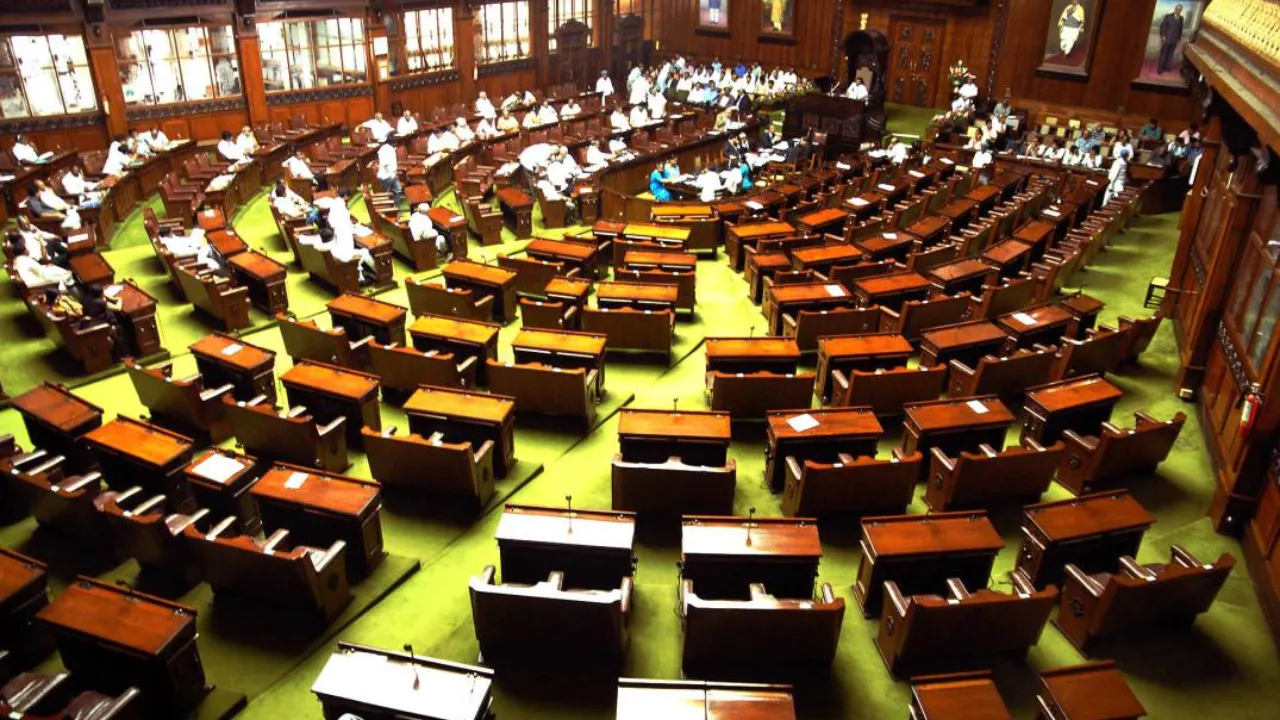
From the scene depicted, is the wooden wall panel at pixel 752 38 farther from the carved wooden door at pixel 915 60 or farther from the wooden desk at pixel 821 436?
the wooden desk at pixel 821 436

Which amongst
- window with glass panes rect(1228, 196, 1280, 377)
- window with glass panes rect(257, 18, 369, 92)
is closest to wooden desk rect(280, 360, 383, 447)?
window with glass panes rect(1228, 196, 1280, 377)

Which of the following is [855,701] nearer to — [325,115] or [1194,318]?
[1194,318]

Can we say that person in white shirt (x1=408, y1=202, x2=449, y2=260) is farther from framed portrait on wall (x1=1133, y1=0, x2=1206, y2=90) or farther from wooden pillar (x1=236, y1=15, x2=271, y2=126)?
framed portrait on wall (x1=1133, y1=0, x2=1206, y2=90)

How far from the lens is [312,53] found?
19.0 m

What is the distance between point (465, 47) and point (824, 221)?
12946 millimetres

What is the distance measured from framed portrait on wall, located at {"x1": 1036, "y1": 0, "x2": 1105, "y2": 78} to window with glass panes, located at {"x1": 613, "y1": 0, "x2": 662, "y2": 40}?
12198 millimetres

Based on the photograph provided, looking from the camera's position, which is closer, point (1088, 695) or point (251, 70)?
point (1088, 695)

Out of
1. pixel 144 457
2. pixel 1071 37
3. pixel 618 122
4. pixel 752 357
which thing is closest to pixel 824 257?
pixel 752 357

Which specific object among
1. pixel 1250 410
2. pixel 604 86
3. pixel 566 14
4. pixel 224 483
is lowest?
pixel 224 483

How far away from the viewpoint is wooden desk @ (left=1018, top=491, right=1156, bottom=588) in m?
5.81

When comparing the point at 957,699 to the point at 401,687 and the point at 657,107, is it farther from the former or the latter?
the point at 657,107

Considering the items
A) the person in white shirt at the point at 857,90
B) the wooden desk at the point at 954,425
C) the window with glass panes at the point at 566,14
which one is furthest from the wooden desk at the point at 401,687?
the window with glass panes at the point at 566,14

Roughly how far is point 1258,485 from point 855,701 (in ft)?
13.1

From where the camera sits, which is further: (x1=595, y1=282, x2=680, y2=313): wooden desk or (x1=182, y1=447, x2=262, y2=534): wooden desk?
(x1=595, y1=282, x2=680, y2=313): wooden desk
